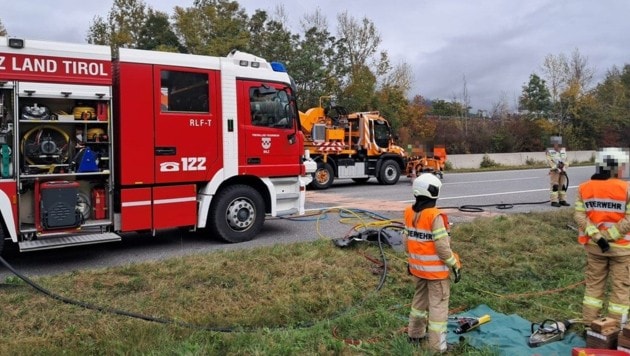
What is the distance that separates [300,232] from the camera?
897 centimetres

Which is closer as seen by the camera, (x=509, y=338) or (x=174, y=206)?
(x=509, y=338)

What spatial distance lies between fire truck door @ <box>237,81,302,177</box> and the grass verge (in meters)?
1.74

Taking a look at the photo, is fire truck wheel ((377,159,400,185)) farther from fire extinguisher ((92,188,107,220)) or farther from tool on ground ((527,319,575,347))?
tool on ground ((527,319,575,347))

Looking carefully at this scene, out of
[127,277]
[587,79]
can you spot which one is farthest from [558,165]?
[587,79]

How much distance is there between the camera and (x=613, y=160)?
4457mm

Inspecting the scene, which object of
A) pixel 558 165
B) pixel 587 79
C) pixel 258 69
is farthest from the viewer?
pixel 587 79

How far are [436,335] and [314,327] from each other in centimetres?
111

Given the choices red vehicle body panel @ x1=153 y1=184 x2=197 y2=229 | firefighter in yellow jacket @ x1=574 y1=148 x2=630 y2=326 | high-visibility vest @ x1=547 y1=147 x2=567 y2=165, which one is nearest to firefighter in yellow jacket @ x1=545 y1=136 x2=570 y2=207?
high-visibility vest @ x1=547 y1=147 x2=567 y2=165

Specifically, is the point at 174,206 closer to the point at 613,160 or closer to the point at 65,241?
the point at 65,241

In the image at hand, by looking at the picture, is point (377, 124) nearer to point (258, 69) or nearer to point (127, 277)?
point (258, 69)

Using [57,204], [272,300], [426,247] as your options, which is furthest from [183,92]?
[426,247]

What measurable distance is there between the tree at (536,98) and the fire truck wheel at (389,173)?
97.5 ft

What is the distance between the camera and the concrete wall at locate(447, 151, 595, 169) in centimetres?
2982

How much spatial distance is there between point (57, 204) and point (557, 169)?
10835mm
